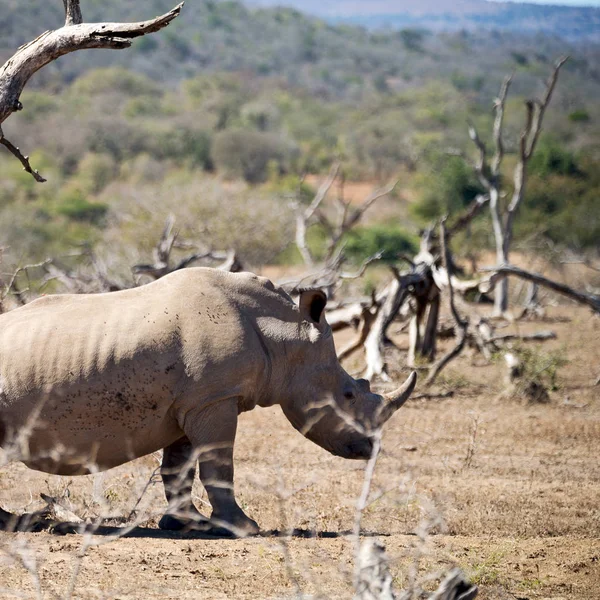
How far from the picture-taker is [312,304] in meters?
6.96

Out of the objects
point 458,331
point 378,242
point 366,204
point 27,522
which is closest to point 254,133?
point 378,242

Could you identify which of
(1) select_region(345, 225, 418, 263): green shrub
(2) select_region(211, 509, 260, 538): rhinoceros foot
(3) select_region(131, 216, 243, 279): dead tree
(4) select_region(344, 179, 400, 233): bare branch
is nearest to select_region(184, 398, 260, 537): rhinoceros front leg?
(2) select_region(211, 509, 260, 538): rhinoceros foot

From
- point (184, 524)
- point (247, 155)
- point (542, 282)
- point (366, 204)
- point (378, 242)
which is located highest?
point (184, 524)


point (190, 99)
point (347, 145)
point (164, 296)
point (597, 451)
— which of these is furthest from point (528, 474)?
point (190, 99)

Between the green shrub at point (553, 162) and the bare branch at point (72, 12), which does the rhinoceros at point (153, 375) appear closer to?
the bare branch at point (72, 12)

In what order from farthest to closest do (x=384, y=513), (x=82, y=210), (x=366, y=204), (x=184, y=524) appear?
(x=82, y=210), (x=366, y=204), (x=384, y=513), (x=184, y=524)

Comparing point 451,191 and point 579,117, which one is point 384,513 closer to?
point 451,191

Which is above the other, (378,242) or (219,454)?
(219,454)

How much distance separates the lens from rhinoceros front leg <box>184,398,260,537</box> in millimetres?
6410

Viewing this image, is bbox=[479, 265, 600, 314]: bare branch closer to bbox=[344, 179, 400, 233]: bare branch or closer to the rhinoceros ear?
bbox=[344, 179, 400, 233]: bare branch

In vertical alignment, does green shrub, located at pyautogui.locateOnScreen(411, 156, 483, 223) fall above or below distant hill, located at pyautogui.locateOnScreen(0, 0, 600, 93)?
above

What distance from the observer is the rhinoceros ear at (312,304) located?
6918 millimetres

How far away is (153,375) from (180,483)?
0.69m

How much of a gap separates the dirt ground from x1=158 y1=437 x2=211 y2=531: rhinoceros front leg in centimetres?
13
